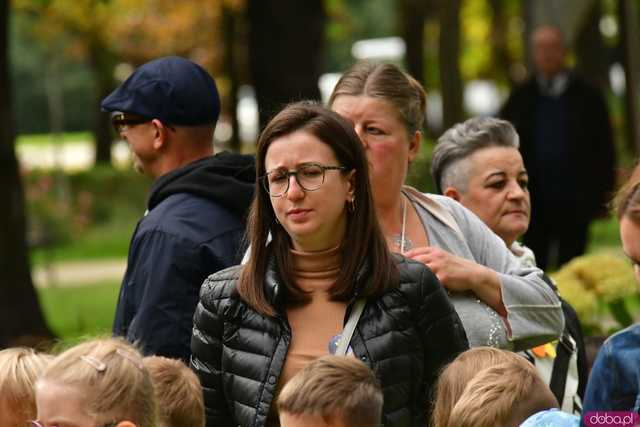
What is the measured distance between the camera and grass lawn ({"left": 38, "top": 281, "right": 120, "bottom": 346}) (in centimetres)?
1417

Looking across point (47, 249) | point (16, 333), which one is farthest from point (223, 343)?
point (47, 249)

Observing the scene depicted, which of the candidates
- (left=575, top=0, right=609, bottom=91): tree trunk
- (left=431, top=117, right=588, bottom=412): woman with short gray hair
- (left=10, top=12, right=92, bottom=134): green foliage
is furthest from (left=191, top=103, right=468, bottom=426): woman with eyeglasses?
(left=10, top=12, right=92, bottom=134): green foliage

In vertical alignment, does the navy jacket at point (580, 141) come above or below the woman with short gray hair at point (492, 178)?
below

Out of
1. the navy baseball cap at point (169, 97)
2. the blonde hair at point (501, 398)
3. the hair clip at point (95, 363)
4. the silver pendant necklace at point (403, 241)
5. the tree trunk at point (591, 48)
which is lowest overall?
the tree trunk at point (591, 48)

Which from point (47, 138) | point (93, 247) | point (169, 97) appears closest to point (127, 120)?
point (169, 97)

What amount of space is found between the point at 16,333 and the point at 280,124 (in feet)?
27.7

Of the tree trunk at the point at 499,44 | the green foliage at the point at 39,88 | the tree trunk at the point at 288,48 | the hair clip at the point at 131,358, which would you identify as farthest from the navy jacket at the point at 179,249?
the green foliage at the point at 39,88

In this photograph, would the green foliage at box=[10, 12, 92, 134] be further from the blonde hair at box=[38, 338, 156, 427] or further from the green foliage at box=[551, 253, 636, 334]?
the blonde hair at box=[38, 338, 156, 427]

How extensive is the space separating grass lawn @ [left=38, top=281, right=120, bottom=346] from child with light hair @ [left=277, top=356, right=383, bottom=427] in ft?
30.6

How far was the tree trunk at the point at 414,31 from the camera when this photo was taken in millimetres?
28219

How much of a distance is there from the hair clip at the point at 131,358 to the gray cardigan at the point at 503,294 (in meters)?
1.14

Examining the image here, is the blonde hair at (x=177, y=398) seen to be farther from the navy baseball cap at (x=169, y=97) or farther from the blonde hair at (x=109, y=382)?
the navy baseball cap at (x=169, y=97)

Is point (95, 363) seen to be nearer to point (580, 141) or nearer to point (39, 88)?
point (580, 141)

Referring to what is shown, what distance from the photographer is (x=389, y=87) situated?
4.83 metres
